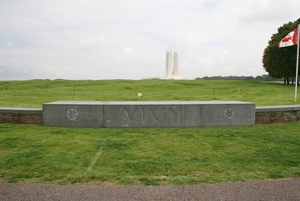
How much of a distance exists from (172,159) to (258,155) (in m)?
2.09

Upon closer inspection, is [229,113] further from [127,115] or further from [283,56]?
[283,56]

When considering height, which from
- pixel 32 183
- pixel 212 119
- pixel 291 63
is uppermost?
pixel 291 63

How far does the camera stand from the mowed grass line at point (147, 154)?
4.68m

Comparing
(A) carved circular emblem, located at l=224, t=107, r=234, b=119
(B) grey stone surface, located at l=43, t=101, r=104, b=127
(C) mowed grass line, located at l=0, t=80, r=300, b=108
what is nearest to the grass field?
(B) grey stone surface, located at l=43, t=101, r=104, b=127

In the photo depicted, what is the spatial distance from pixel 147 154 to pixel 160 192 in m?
1.96

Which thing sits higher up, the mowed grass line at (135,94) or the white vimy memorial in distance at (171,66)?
the white vimy memorial in distance at (171,66)

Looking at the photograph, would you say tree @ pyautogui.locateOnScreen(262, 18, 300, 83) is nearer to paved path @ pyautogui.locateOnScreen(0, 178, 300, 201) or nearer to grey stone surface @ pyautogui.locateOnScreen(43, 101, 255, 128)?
grey stone surface @ pyautogui.locateOnScreen(43, 101, 255, 128)

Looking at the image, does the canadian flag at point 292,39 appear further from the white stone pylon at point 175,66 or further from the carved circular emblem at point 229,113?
the white stone pylon at point 175,66

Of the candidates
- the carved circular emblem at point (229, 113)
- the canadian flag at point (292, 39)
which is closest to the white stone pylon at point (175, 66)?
the canadian flag at point (292, 39)

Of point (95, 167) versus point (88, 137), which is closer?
point (95, 167)

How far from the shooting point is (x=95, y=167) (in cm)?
512

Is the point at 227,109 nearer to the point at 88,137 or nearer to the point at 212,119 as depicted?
the point at 212,119

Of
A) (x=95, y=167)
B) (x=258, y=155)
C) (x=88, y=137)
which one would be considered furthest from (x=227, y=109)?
(x=95, y=167)

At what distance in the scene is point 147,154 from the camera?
19.4 ft
